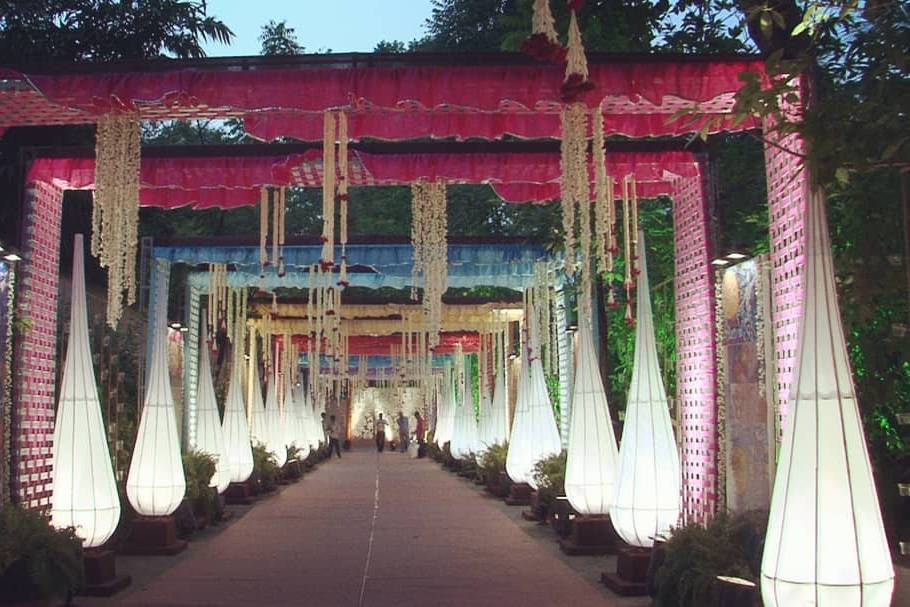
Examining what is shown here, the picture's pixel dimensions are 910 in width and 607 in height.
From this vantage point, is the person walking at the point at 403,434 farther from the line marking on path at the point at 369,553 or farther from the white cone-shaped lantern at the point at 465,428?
the line marking on path at the point at 369,553

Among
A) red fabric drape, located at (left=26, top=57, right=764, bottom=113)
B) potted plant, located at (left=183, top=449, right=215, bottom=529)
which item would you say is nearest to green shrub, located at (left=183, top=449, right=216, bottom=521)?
potted plant, located at (left=183, top=449, right=215, bottom=529)

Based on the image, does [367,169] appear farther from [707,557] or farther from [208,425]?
[208,425]

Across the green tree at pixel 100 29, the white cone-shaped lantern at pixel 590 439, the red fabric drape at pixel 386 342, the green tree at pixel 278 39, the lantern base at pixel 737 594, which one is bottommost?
the lantern base at pixel 737 594

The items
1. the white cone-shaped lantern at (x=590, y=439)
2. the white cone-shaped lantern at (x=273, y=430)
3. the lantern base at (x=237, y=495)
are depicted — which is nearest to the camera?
the white cone-shaped lantern at (x=590, y=439)

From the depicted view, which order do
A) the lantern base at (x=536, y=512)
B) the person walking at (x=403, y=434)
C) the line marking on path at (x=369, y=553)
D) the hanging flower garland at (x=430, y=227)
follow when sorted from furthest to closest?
the person walking at (x=403, y=434), the lantern base at (x=536, y=512), the hanging flower garland at (x=430, y=227), the line marking on path at (x=369, y=553)

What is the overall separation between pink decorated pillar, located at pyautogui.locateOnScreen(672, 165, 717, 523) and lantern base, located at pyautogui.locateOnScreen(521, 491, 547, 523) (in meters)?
3.54

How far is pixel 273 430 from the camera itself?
15945 mm

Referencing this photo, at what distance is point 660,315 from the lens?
10.1 metres

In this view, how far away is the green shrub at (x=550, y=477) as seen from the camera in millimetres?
9672

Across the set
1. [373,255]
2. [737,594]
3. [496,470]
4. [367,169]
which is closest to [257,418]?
[496,470]

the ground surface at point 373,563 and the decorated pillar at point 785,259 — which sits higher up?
the decorated pillar at point 785,259

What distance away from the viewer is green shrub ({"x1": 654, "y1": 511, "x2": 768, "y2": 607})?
504cm

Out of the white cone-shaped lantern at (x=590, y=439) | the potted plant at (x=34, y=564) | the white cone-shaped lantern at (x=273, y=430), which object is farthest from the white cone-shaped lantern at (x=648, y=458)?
the white cone-shaped lantern at (x=273, y=430)

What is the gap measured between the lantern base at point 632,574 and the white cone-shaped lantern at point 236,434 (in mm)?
6331
